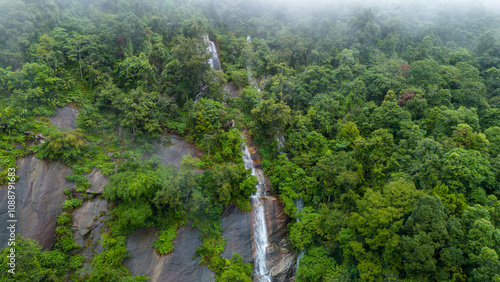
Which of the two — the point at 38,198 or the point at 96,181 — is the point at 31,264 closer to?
the point at 38,198

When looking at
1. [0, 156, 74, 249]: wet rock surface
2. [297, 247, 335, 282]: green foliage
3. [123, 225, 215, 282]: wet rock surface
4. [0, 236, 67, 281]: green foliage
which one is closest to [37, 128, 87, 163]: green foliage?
[0, 156, 74, 249]: wet rock surface

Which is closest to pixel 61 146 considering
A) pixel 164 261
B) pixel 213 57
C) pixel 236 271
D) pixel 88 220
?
pixel 88 220

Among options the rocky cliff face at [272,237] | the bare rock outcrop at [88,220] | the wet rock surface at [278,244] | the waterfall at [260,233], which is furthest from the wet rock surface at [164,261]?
the wet rock surface at [278,244]

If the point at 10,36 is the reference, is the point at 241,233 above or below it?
below

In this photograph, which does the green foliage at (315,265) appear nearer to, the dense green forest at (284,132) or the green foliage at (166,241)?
the dense green forest at (284,132)

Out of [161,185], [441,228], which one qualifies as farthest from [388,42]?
[161,185]

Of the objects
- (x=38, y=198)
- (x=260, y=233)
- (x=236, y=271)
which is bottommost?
(x=260, y=233)

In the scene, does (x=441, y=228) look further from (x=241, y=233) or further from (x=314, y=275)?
(x=241, y=233)

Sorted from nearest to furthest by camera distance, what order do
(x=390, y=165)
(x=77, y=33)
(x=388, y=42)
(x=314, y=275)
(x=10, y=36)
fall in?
(x=314, y=275) → (x=390, y=165) → (x=10, y=36) → (x=77, y=33) → (x=388, y=42)
